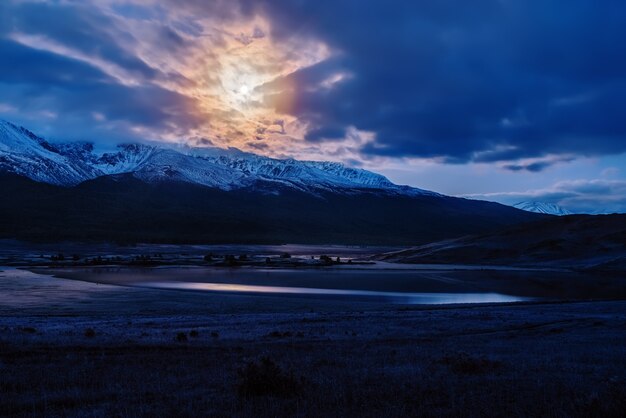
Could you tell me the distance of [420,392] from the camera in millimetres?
11695

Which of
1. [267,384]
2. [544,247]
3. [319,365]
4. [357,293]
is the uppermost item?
[544,247]

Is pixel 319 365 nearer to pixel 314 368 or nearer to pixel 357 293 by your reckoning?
pixel 314 368

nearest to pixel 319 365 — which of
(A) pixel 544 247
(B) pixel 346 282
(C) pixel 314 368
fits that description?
(C) pixel 314 368

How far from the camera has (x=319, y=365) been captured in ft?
50.2

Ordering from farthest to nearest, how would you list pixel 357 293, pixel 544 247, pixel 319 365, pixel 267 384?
pixel 544 247
pixel 357 293
pixel 319 365
pixel 267 384

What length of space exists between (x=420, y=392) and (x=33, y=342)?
1293cm

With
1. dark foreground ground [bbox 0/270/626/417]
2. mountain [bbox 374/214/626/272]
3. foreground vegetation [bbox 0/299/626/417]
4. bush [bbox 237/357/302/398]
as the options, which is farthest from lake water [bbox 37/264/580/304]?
bush [bbox 237/357/302/398]

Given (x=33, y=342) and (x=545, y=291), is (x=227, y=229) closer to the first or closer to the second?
(x=545, y=291)

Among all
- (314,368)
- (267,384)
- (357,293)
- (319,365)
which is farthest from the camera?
(357,293)

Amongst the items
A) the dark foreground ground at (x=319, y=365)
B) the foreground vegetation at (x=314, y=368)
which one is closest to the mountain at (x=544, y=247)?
the dark foreground ground at (x=319, y=365)

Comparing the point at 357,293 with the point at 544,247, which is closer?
the point at 357,293

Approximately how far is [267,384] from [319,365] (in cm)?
403

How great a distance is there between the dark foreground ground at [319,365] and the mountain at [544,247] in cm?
5834

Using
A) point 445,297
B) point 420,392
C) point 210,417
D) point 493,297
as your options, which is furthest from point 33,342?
point 493,297
